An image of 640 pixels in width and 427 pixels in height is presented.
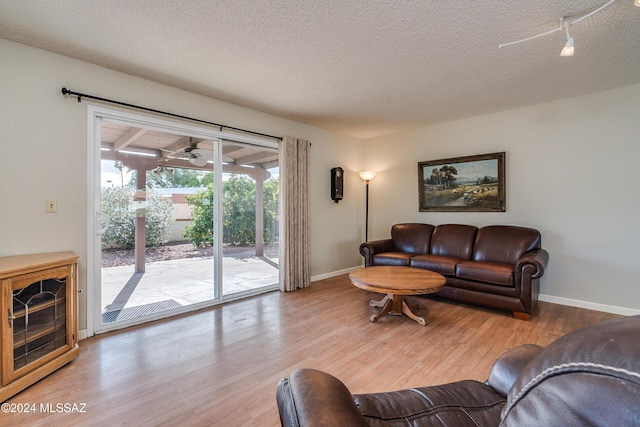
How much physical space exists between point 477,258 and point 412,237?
3.25 ft

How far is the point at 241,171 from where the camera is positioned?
12.5 ft

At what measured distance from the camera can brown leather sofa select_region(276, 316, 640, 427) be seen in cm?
41

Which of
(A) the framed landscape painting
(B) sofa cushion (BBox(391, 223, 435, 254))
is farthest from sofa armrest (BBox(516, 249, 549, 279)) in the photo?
(B) sofa cushion (BBox(391, 223, 435, 254))

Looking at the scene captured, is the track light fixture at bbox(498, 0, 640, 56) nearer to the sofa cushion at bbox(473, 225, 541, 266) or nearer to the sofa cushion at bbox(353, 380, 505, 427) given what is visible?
the sofa cushion at bbox(473, 225, 541, 266)

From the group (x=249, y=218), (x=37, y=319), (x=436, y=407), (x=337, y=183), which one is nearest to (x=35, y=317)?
(x=37, y=319)

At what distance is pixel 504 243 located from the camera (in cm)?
350

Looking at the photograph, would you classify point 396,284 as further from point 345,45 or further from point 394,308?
point 345,45

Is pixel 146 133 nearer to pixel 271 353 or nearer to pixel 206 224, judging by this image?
pixel 206 224

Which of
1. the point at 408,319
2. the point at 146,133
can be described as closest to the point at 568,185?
the point at 408,319

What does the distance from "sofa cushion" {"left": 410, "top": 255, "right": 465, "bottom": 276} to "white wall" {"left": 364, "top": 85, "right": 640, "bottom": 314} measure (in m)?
1.00

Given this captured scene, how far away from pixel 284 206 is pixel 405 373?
2676 mm

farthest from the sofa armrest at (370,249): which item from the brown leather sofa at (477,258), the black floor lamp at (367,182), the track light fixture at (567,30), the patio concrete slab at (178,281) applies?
the track light fixture at (567,30)

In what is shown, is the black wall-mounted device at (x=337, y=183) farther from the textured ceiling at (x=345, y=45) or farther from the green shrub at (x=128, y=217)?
the green shrub at (x=128, y=217)

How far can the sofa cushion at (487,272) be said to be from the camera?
2951 millimetres
